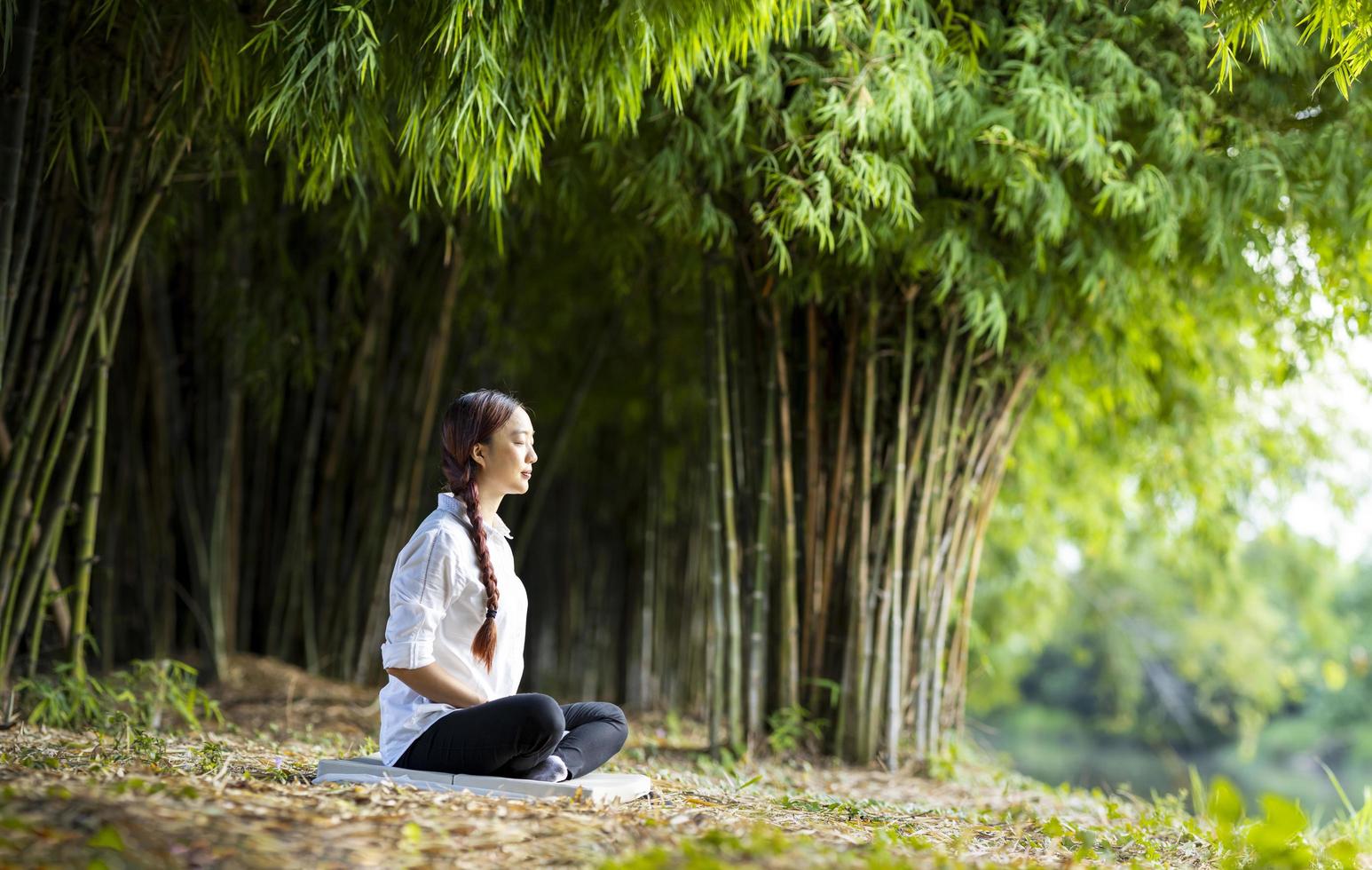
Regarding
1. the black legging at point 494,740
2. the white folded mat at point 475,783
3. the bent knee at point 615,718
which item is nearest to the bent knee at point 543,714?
the black legging at point 494,740

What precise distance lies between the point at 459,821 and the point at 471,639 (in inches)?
15.6

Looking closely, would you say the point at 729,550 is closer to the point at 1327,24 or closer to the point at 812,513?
the point at 812,513

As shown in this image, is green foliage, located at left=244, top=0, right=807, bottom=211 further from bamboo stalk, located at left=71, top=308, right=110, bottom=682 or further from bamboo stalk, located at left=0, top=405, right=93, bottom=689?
bamboo stalk, located at left=0, top=405, right=93, bottom=689

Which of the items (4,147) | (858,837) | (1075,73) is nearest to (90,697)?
(4,147)

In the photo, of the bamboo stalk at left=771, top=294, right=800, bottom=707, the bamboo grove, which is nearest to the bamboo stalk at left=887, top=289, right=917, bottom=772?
the bamboo grove

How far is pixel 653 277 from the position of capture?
15.1 feet

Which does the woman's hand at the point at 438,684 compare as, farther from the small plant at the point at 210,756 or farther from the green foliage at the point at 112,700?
the green foliage at the point at 112,700

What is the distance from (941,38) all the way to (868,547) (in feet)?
5.20

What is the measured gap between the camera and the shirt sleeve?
6.36 ft

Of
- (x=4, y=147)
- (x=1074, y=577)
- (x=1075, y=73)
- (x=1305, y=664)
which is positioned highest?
(x=1075, y=73)

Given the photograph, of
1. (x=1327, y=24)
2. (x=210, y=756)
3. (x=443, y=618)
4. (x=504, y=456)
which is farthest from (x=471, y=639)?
(x=1327, y=24)

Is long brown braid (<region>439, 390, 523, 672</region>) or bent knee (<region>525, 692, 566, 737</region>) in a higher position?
long brown braid (<region>439, 390, 523, 672</region>)

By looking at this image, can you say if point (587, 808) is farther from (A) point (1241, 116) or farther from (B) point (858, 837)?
(A) point (1241, 116)

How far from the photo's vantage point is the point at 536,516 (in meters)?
6.18
